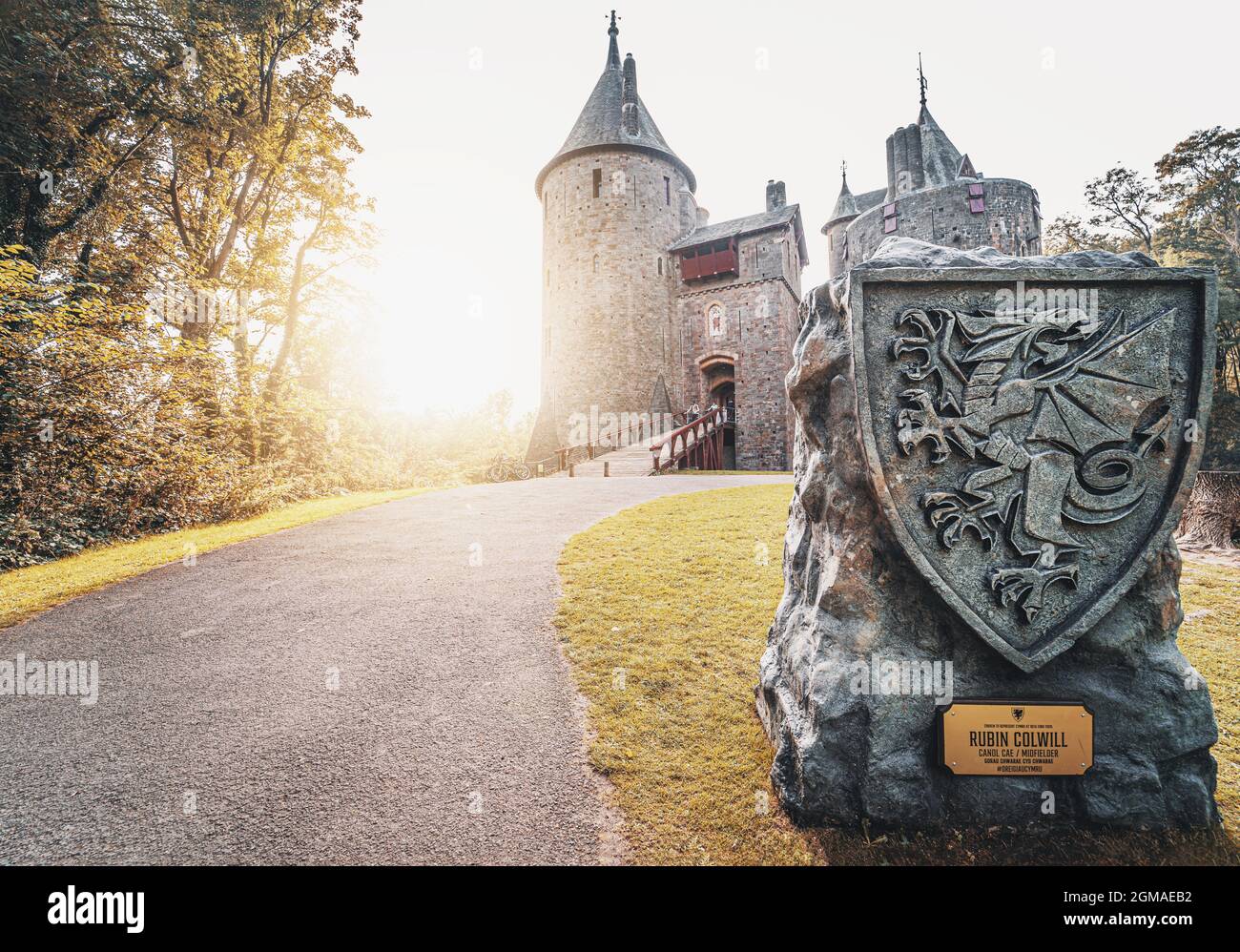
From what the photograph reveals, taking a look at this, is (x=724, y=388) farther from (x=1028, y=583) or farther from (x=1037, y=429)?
(x=1028, y=583)

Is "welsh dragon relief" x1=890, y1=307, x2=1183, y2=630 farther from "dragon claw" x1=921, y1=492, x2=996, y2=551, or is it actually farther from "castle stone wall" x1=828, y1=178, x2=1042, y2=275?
"castle stone wall" x1=828, y1=178, x2=1042, y2=275

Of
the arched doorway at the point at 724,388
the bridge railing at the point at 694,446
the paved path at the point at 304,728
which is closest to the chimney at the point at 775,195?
the arched doorway at the point at 724,388

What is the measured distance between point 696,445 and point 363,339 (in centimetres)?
1706

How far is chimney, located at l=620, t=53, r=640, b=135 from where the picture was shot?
98.5 feet

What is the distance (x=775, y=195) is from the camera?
3259cm

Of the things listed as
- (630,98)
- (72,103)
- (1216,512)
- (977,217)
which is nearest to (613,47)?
(630,98)

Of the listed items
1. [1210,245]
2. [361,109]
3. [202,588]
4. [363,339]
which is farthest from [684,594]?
[1210,245]

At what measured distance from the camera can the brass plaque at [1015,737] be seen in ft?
7.47

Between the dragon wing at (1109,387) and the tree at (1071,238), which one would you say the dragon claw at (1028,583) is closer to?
the dragon wing at (1109,387)

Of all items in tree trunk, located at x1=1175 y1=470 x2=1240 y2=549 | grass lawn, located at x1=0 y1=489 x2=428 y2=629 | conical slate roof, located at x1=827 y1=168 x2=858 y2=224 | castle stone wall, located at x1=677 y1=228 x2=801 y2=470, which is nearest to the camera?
grass lawn, located at x1=0 y1=489 x2=428 y2=629

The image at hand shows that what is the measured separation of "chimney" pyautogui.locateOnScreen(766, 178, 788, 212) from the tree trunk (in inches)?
1195

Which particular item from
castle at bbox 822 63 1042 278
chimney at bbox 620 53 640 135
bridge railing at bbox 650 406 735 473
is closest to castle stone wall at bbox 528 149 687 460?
chimney at bbox 620 53 640 135

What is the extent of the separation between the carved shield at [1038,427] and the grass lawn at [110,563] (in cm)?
771
